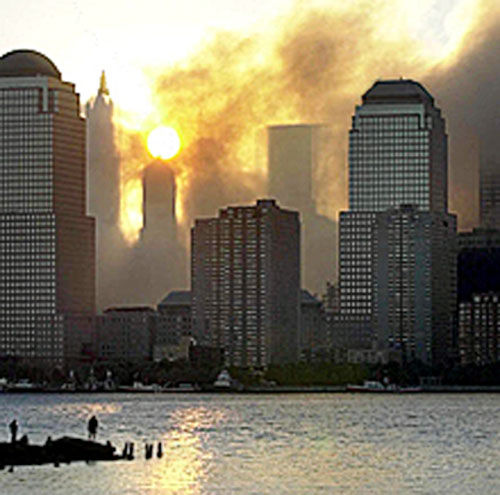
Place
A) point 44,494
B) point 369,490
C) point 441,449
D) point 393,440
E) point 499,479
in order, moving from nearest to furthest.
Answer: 1. point 44,494
2. point 369,490
3. point 499,479
4. point 441,449
5. point 393,440

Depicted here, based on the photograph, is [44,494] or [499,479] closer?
[44,494]

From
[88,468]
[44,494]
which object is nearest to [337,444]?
[88,468]

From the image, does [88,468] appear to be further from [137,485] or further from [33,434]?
[33,434]

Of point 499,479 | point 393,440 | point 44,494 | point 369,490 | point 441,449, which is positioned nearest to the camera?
point 44,494

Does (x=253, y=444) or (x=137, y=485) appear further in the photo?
(x=253, y=444)

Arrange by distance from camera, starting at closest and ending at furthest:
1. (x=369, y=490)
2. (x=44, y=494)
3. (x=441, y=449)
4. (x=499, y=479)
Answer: (x=44, y=494) < (x=369, y=490) < (x=499, y=479) < (x=441, y=449)

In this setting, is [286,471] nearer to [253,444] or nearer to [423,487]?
[423,487]

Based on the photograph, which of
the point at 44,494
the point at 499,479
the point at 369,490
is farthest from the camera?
the point at 499,479

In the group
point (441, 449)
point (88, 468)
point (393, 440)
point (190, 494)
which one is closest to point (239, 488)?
point (190, 494)
